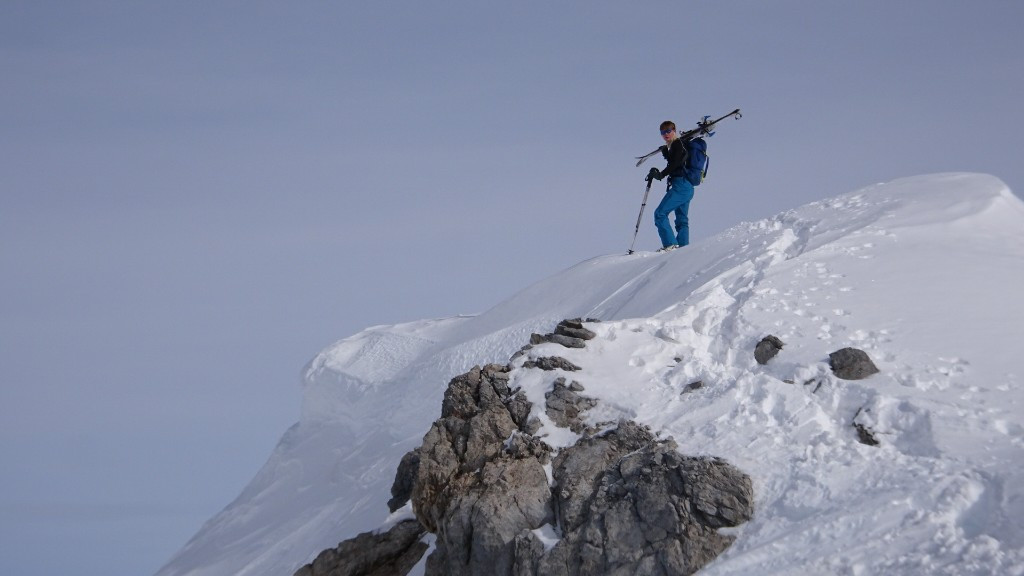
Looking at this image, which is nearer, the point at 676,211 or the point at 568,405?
the point at 568,405

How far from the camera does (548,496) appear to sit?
10.8m

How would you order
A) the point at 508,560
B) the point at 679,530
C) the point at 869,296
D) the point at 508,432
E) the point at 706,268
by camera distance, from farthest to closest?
1. the point at 706,268
2. the point at 869,296
3. the point at 508,432
4. the point at 508,560
5. the point at 679,530

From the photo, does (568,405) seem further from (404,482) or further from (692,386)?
(404,482)

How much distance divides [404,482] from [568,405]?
2471 mm

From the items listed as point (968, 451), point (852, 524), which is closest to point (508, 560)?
point (852, 524)

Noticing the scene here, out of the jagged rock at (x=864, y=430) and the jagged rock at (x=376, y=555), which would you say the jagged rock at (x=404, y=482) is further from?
the jagged rock at (x=864, y=430)

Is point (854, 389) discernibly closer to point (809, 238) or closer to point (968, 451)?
point (968, 451)

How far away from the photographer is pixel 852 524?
29.8 feet

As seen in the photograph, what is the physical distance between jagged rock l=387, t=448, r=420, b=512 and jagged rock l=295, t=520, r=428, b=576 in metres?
0.46

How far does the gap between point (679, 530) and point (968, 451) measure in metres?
2.54

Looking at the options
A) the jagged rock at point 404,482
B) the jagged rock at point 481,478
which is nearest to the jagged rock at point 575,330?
the jagged rock at point 481,478

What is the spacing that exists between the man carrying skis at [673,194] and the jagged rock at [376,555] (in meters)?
7.96

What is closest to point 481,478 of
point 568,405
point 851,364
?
point 568,405

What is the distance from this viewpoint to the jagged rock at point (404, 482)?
12.9 m
